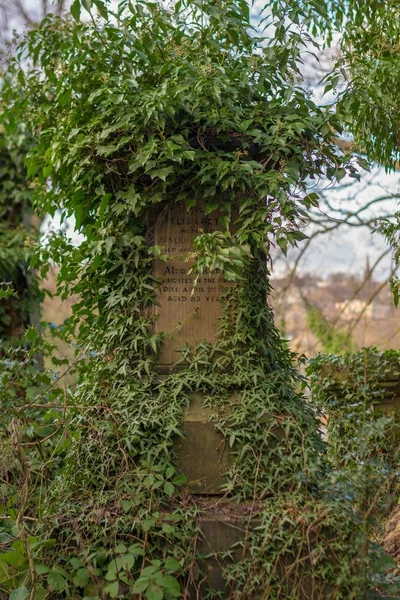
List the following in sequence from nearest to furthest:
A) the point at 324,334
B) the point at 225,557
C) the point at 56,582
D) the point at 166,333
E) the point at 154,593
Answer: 1. the point at 154,593
2. the point at 56,582
3. the point at 225,557
4. the point at 166,333
5. the point at 324,334

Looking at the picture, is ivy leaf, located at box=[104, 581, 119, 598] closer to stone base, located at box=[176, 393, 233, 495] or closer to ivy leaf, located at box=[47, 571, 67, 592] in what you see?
ivy leaf, located at box=[47, 571, 67, 592]

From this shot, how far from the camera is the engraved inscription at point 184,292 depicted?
169 inches

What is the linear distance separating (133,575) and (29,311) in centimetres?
500

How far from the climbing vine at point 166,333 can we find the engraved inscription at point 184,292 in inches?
3.1

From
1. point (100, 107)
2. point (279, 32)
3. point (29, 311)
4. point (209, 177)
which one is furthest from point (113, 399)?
point (29, 311)

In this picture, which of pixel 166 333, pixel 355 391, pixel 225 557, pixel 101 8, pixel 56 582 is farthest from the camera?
pixel 355 391

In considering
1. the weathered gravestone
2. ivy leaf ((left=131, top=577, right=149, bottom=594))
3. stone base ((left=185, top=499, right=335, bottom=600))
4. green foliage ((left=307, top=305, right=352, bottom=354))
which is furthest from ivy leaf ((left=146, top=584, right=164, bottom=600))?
green foliage ((left=307, top=305, right=352, bottom=354))

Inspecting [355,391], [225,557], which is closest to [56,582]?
[225,557]

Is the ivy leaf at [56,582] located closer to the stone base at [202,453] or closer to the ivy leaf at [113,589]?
the ivy leaf at [113,589]

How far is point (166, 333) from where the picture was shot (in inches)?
169

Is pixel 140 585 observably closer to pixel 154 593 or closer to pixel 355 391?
pixel 154 593

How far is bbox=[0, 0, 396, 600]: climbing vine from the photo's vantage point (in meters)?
3.46

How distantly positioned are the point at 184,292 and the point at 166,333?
29cm

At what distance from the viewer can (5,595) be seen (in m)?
3.46
